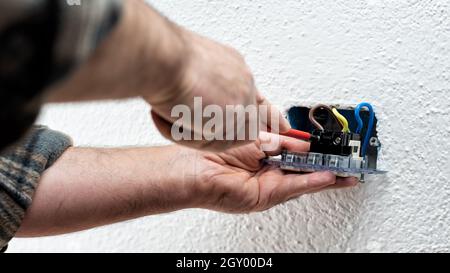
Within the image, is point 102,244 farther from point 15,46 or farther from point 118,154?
point 15,46

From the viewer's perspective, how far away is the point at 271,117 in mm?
603

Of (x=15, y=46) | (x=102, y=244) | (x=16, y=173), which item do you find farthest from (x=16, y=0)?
(x=102, y=244)

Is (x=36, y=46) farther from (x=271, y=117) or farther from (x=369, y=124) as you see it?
(x=369, y=124)

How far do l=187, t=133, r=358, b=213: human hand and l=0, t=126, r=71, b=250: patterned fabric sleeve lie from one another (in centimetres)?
21

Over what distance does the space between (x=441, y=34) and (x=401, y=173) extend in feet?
0.59

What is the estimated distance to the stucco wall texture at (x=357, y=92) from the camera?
65 centimetres

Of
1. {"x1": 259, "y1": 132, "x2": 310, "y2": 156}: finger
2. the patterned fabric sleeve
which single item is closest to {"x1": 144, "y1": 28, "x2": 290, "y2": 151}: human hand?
{"x1": 259, "y1": 132, "x2": 310, "y2": 156}: finger

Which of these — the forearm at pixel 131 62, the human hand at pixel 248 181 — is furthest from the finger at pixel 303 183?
the forearm at pixel 131 62

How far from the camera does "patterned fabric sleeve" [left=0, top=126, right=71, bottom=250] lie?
631 millimetres

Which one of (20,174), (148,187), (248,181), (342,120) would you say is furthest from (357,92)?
(20,174)

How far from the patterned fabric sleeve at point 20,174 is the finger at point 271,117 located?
0.97 feet

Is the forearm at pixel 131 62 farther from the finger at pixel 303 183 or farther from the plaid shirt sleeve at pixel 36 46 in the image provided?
the finger at pixel 303 183

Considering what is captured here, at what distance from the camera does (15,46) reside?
274 mm

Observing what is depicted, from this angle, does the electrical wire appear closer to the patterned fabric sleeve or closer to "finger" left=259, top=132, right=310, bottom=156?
"finger" left=259, top=132, right=310, bottom=156
